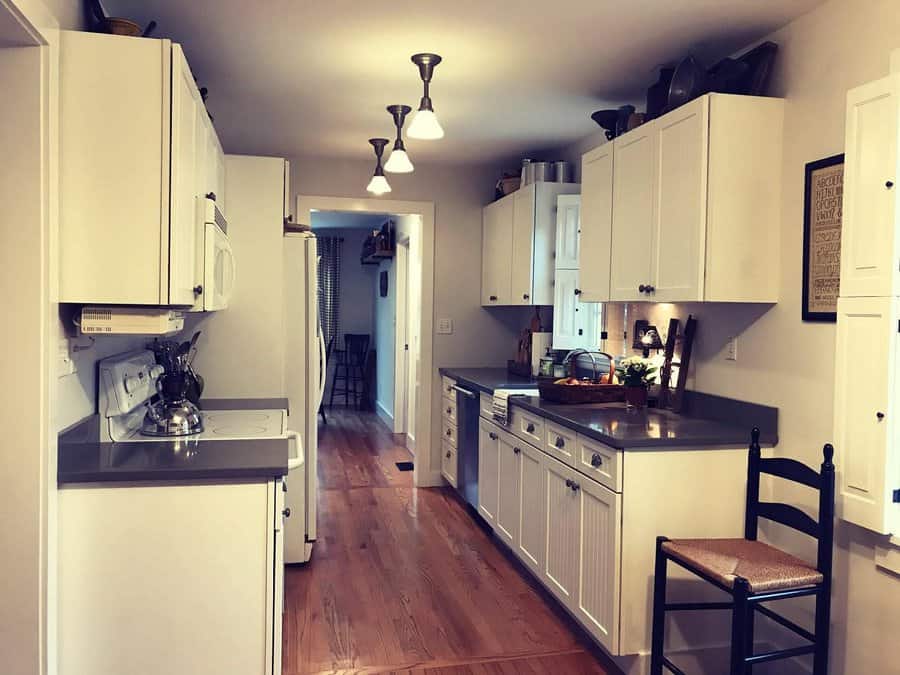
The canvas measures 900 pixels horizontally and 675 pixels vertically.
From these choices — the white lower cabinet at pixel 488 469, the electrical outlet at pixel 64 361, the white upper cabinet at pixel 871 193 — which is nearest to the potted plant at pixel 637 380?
the white lower cabinet at pixel 488 469

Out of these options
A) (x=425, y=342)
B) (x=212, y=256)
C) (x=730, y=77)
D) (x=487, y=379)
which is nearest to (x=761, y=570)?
(x=730, y=77)

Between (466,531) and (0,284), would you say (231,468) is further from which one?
(466,531)

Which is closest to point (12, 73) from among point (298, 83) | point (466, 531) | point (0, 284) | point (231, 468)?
point (0, 284)

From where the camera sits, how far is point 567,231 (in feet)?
14.4

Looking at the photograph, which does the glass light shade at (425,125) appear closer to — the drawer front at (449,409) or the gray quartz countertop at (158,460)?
the gray quartz countertop at (158,460)

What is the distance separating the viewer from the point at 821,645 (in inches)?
85.7

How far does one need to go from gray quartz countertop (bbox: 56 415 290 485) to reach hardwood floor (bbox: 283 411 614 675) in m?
0.88

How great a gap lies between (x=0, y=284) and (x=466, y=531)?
310cm

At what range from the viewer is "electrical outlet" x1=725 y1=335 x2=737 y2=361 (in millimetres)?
2943

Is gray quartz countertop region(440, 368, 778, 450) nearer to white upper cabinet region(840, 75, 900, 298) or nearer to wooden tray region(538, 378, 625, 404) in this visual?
wooden tray region(538, 378, 625, 404)

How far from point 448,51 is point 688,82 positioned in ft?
3.07

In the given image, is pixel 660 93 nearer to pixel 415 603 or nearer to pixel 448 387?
pixel 415 603

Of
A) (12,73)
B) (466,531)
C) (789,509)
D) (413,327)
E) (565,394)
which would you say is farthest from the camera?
(413,327)

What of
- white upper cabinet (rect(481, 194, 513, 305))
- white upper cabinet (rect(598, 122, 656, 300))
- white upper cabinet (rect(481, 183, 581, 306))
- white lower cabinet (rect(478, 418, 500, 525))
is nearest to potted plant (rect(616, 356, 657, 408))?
white upper cabinet (rect(598, 122, 656, 300))
